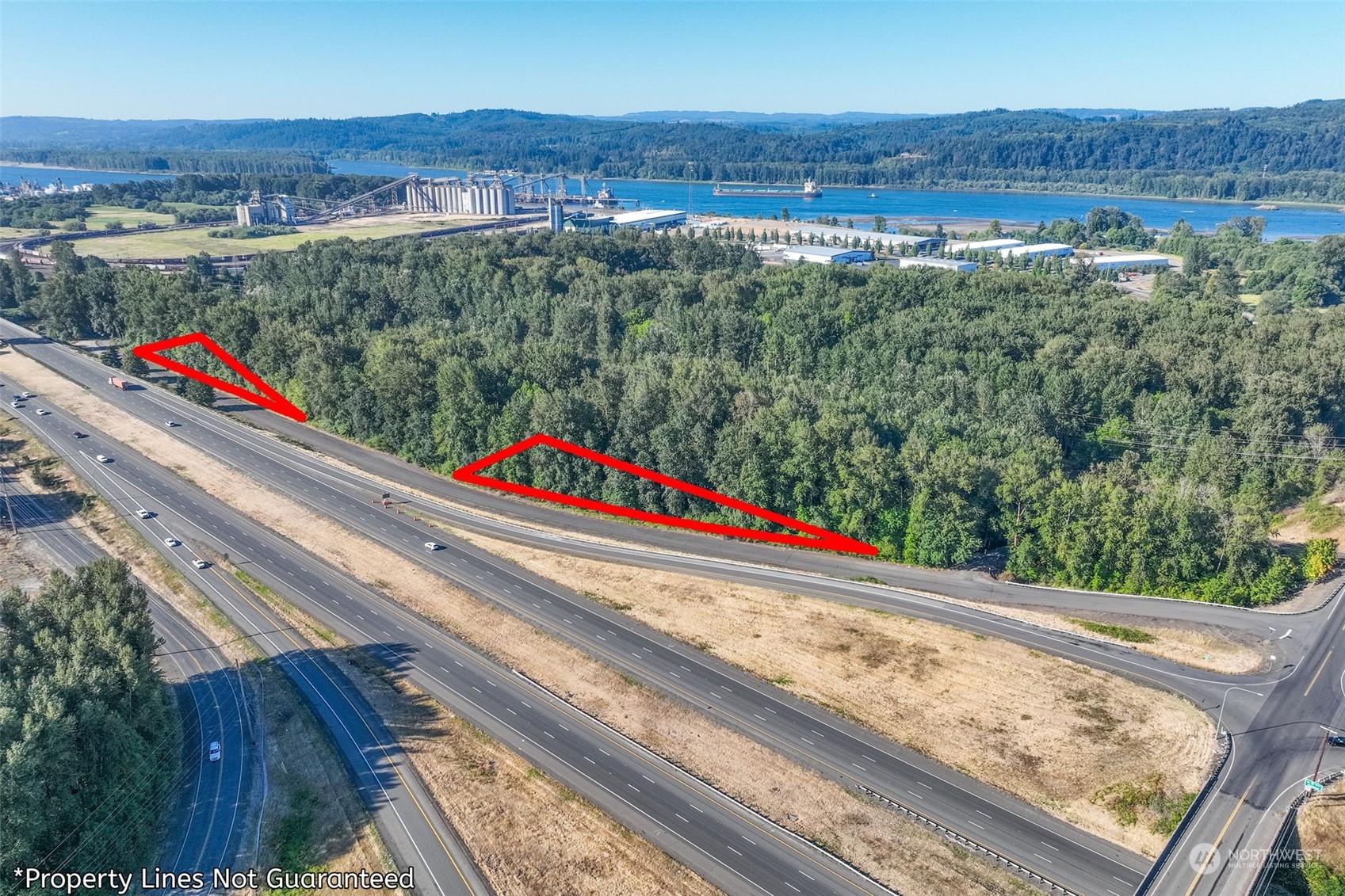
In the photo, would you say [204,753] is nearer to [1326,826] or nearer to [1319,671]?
[1326,826]

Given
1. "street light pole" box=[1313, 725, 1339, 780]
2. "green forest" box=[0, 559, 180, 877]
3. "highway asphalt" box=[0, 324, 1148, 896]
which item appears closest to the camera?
"green forest" box=[0, 559, 180, 877]

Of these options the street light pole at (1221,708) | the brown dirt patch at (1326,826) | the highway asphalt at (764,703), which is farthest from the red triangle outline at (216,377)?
the brown dirt patch at (1326,826)

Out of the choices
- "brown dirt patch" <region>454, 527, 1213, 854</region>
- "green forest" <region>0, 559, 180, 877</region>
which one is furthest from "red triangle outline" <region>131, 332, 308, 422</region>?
"brown dirt patch" <region>454, 527, 1213, 854</region>

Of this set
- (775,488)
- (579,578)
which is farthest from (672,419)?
(579,578)

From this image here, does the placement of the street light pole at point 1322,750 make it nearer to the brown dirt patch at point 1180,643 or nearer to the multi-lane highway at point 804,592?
the multi-lane highway at point 804,592

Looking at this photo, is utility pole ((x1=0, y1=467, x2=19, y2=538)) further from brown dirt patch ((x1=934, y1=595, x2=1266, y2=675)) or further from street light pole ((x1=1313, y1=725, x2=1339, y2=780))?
street light pole ((x1=1313, y1=725, x2=1339, y2=780))
